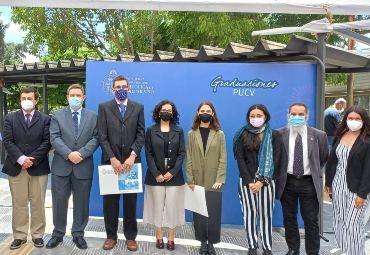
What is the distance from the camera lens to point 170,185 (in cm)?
421

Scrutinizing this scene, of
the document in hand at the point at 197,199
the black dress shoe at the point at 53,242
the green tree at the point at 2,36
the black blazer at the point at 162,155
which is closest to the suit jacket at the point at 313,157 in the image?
the document in hand at the point at 197,199

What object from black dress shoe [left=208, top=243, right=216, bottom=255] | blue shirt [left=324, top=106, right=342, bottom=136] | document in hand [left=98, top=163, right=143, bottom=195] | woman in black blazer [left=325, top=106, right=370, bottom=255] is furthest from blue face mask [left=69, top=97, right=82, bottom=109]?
blue shirt [left=324, top=106, right=342, bottom=136]

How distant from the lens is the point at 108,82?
16.6 ft

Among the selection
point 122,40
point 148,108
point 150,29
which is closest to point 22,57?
point 122,40

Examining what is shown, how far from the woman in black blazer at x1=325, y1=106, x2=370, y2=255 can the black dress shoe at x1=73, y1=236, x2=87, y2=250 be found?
112 inches

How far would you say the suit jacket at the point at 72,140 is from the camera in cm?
415

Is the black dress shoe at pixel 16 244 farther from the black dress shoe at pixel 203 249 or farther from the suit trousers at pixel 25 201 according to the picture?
the black dress shoe at pixel 203 249

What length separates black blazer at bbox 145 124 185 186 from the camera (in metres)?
4.15

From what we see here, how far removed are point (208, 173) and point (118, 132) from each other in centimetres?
114

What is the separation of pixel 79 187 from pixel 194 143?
1453 mm

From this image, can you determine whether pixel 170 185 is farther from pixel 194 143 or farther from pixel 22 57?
pixel 22 57

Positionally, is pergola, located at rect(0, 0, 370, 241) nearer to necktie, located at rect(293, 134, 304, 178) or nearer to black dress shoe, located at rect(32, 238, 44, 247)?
necktie, located at rect(293, 134, 304, 178)

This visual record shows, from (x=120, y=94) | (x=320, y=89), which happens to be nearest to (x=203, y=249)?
(x=120, y=94)

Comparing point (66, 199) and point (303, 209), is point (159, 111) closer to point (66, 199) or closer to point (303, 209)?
point (66, 199)
